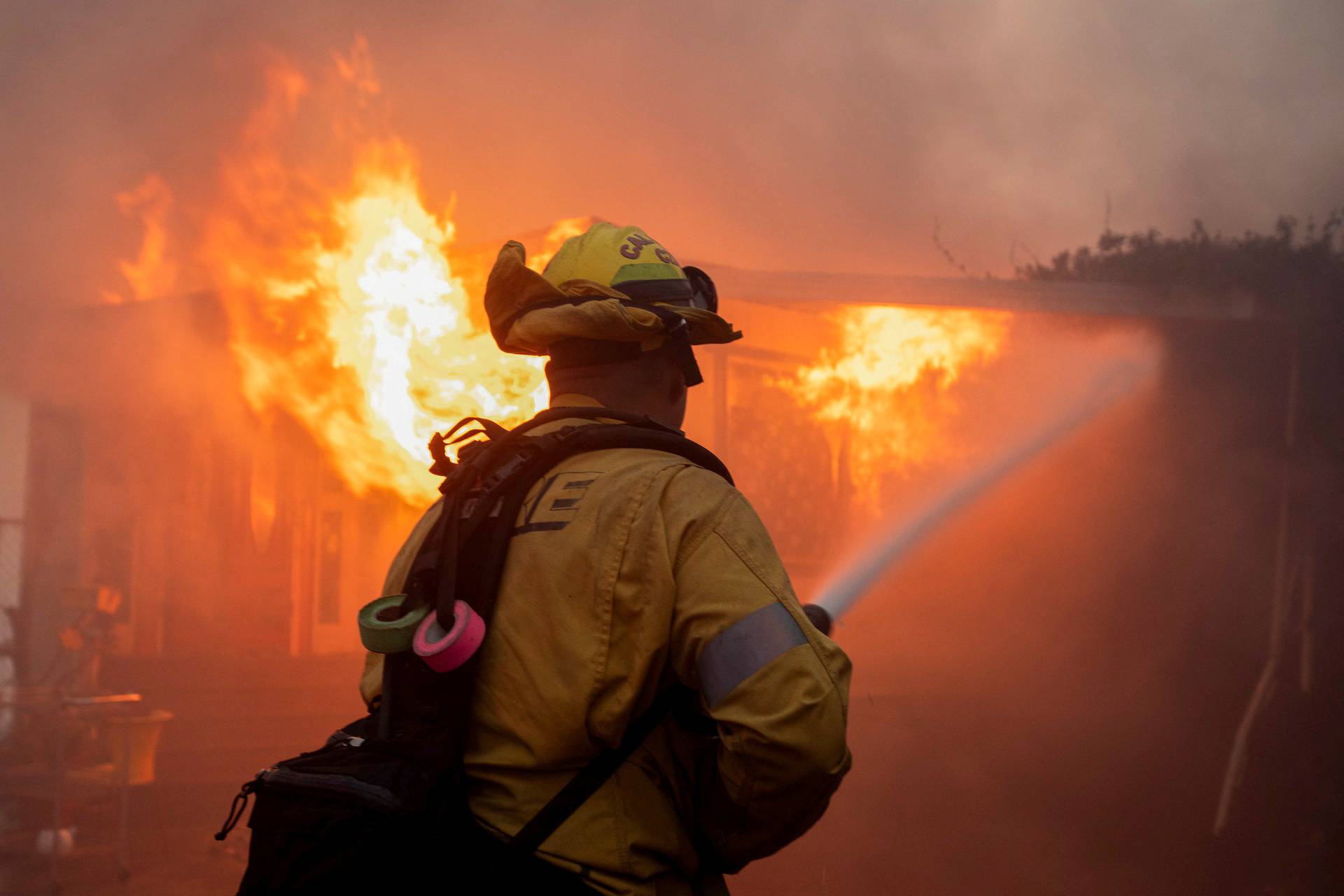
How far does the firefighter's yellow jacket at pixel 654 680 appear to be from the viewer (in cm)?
143

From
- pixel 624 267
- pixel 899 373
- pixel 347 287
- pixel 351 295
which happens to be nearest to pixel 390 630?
pixel 624 267

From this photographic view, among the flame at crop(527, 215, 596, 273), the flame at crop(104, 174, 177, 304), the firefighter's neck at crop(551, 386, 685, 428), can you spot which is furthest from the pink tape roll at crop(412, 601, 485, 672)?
the flame at crop(104, 174, 177, 304)

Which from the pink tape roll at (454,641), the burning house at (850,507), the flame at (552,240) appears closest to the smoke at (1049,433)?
the burning house at (850,507)

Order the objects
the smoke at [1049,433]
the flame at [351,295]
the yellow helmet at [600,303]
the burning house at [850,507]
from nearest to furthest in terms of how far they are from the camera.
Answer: the yellow helmet at [600,303] → the flame at [351,295] → the burning house at [850,507] → the smoke at [1049,433]

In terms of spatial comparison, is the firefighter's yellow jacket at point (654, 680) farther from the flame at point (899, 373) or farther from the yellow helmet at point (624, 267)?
the flame at point (899, 373)

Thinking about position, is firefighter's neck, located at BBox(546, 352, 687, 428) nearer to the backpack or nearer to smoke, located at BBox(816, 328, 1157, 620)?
the backpack

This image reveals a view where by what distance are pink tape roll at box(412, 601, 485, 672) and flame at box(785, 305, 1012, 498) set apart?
27.8 feet

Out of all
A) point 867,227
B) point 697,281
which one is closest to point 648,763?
point 697,281

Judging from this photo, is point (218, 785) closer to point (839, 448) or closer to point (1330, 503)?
point (839, 448)

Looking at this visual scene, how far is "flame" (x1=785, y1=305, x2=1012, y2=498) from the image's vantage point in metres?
9.58

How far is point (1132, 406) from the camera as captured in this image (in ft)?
31.0

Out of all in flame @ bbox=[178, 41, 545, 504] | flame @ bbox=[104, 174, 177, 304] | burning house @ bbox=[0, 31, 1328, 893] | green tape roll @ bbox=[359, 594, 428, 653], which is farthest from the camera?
flame @ bbox=[104, 174, 177, 304]

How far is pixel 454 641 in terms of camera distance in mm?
1479

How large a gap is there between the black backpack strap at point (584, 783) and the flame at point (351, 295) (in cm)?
344
